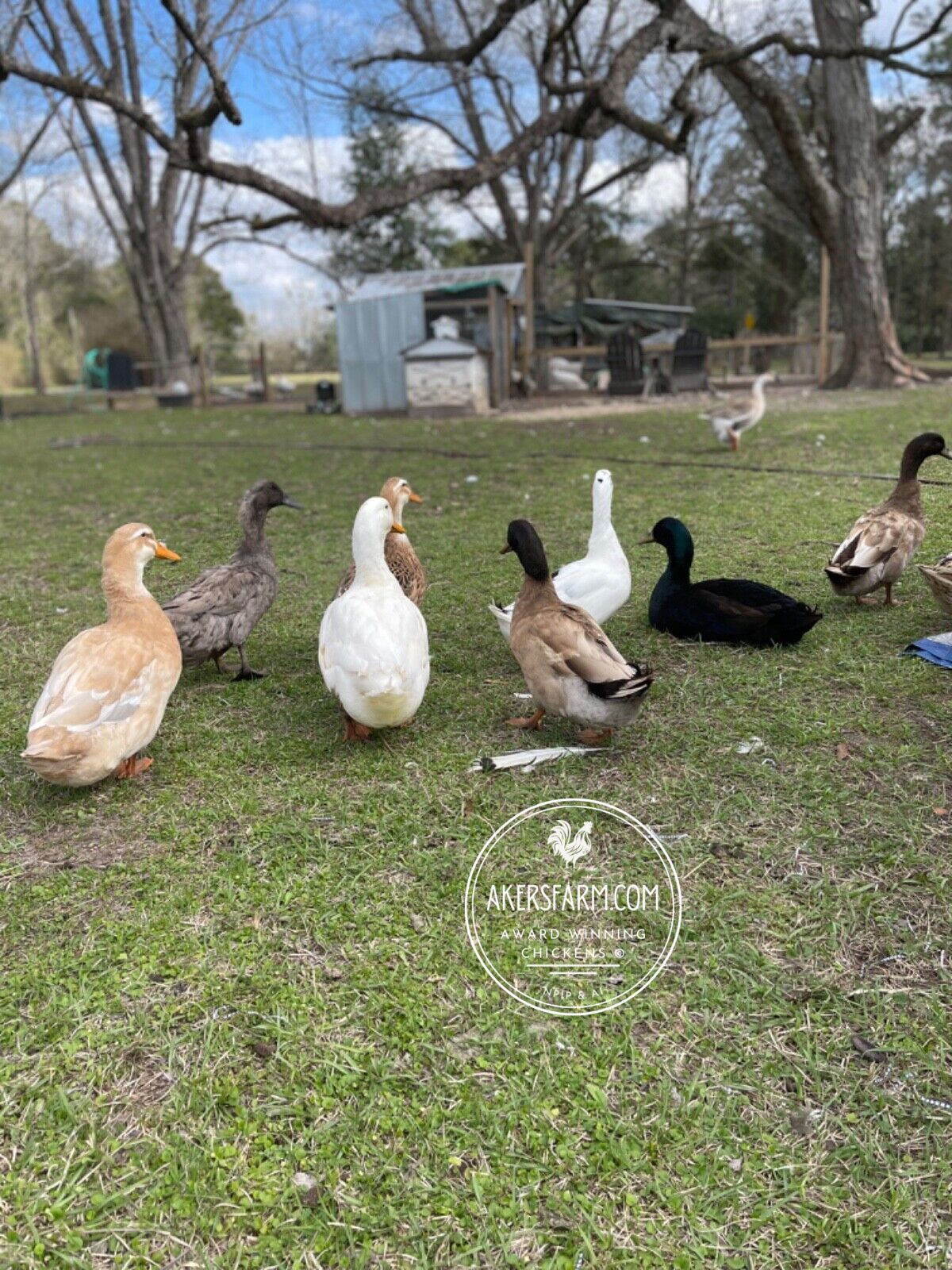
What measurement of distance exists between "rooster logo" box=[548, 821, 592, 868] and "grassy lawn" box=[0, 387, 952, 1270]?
22 centimetres

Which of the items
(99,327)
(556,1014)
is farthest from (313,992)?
(99,327)

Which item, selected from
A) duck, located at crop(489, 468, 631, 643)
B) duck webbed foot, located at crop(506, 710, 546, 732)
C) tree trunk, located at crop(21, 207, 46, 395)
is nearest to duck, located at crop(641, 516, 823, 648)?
duck, located at crop(489, 468, 631, 643)

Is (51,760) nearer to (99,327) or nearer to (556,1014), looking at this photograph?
(556,1014)

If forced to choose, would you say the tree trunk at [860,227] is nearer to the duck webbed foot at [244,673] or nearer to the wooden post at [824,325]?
the wooden post at [824,325]

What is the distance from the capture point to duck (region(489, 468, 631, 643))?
4508 millimetres

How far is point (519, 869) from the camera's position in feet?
9.34

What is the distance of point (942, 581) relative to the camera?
4141 millimetres

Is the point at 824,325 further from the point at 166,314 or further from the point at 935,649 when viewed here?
the point at 166,314

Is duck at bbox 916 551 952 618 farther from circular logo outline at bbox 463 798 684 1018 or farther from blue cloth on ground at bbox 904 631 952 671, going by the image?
circular logo outline at bbox 463 798 684 1018

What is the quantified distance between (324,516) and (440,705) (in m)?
4.69

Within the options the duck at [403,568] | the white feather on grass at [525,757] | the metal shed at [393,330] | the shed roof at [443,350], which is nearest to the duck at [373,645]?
the white feather on grass at [525,757]

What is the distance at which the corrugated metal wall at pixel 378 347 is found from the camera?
2092 cm

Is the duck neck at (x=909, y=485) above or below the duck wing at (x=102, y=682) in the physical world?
above

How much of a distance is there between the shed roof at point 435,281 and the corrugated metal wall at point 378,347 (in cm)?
33
